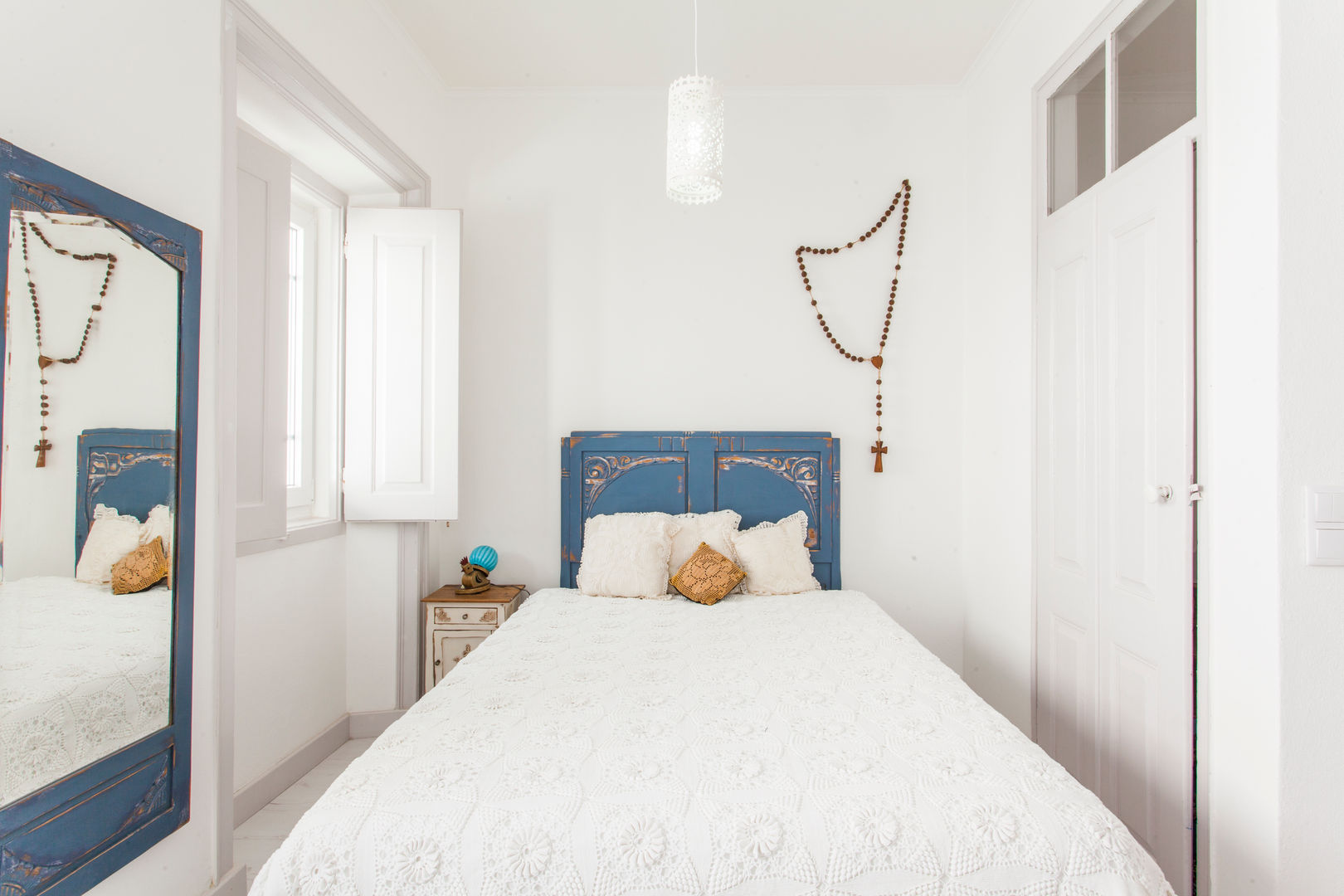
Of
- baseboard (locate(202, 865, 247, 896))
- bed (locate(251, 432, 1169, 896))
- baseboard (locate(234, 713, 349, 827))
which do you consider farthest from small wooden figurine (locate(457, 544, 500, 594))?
baseboard (locate(202, 865, 247, 896))

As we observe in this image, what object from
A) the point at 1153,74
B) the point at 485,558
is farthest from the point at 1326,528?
the point at 485,558

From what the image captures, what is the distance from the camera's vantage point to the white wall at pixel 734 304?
3164 millimetres

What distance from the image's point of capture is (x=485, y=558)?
9.79 feet

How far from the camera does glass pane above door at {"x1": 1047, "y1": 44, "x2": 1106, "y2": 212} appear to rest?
215 cm

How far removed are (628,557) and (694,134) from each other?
1.68 m

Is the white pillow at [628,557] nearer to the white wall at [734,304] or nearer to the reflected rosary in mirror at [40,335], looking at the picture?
the white wall at [734,304]

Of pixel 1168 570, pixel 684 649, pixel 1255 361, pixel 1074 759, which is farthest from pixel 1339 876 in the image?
pixel 684 649

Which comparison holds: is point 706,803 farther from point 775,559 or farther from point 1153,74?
point 1153,74

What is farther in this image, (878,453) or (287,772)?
(878,453)

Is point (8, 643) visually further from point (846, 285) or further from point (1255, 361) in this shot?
point (846, 285)

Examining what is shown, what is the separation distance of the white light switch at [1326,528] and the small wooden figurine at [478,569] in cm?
273

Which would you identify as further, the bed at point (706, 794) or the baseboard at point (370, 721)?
the baseboard at point (370, 721)

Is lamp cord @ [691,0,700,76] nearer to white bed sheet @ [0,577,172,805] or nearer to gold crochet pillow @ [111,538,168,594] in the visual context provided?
gold crochet pillow @ [111,538,168,594]

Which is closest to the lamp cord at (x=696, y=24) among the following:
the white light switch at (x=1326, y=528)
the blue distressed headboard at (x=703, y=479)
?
the blue distressed headboard at (x=703, y=479)
